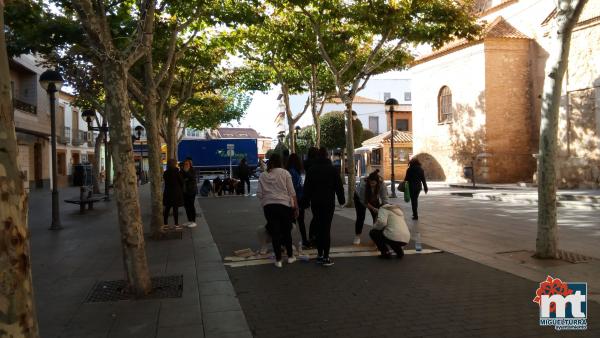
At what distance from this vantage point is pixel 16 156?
251 cm

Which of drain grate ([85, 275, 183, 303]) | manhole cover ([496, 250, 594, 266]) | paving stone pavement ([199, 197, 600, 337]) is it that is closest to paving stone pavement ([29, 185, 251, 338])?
drain grate ([85, 275, 183, 303])

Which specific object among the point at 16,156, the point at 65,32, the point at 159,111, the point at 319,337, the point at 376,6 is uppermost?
the point at 376,6

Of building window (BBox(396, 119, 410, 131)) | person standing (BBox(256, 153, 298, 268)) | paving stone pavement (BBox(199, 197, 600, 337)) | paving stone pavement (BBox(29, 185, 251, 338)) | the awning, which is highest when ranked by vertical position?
building window (BBox(396, 119, 410, 131))

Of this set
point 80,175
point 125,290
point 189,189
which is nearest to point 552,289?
point 125,290

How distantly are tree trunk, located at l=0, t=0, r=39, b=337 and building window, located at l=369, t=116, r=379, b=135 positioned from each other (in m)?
56.9

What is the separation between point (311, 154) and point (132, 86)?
149 inches

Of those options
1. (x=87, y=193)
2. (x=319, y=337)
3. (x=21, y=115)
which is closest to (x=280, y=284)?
(x=319, y=337)

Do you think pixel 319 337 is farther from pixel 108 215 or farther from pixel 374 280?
pixel 108 215

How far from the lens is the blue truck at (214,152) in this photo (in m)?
27.6

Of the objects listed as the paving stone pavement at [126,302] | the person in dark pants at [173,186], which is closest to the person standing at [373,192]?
the paving stone pavement at [126,302]

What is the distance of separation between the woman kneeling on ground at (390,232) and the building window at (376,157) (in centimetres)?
2920

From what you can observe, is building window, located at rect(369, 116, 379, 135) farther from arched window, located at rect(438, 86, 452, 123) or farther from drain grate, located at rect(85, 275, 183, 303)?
drain grate, located at rect(85, 275, 183, 303)

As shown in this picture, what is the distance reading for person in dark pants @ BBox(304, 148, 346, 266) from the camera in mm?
6789

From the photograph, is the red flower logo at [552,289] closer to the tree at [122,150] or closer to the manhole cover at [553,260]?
the manhole cover at [553,260]
